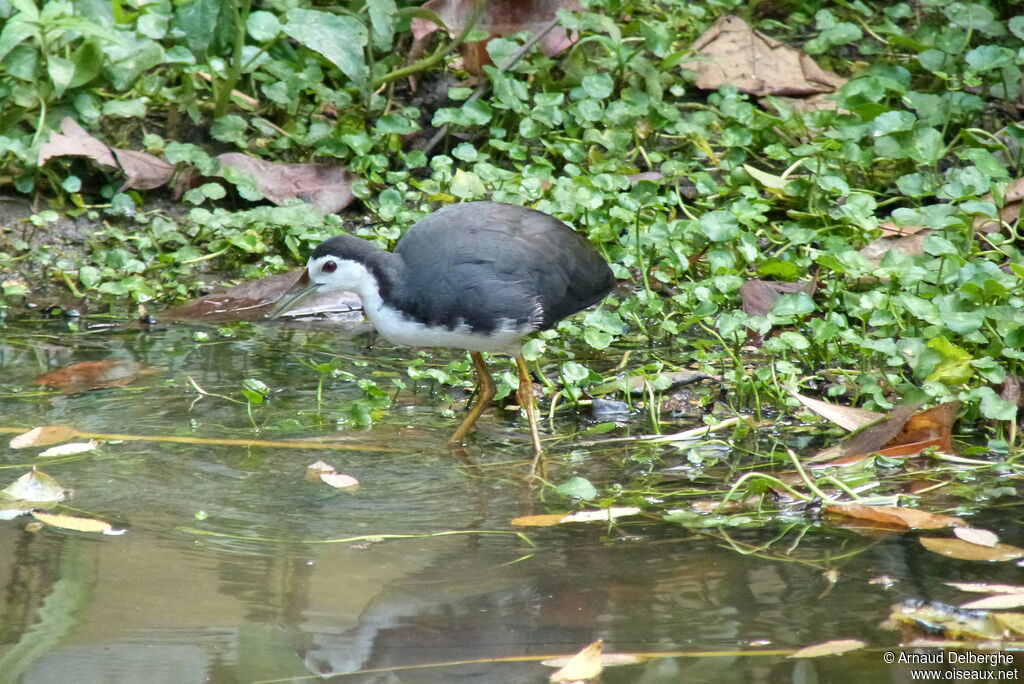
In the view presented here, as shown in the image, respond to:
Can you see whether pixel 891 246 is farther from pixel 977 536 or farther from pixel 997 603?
pixel 997 603

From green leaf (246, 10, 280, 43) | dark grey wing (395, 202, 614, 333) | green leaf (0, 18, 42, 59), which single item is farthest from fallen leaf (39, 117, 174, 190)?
dark grey wing (395, 202, 614, 333)

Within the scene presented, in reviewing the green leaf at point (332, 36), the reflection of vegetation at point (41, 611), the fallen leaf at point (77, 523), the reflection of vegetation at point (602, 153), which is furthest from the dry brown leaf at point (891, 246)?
the reflection of vegetation at point (41, 611)

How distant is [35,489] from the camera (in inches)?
144

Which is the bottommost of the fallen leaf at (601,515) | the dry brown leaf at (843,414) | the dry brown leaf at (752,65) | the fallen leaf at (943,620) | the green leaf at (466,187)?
the fallen leaf at (601,515)

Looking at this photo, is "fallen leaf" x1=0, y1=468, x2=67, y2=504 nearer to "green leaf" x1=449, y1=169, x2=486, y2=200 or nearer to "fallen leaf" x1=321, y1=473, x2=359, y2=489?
"fallen leaf" x1=321, y1=473, x2=359, y2=489

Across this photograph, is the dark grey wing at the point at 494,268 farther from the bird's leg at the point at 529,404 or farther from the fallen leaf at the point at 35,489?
the fallen leaf at the point at 35,489

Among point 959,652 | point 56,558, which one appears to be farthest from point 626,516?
point 56,558

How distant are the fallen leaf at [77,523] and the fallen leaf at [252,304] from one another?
204 centimetres

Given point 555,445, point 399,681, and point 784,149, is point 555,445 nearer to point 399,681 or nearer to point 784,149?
point 399,681

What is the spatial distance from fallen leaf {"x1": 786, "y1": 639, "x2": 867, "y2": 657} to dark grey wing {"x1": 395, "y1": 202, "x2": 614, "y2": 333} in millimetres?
1723

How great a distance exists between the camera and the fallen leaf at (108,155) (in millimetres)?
6047

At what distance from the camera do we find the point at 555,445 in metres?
4.27

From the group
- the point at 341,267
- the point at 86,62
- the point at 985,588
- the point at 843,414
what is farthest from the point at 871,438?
the point at 86,62

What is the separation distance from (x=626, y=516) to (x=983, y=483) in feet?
3.63
